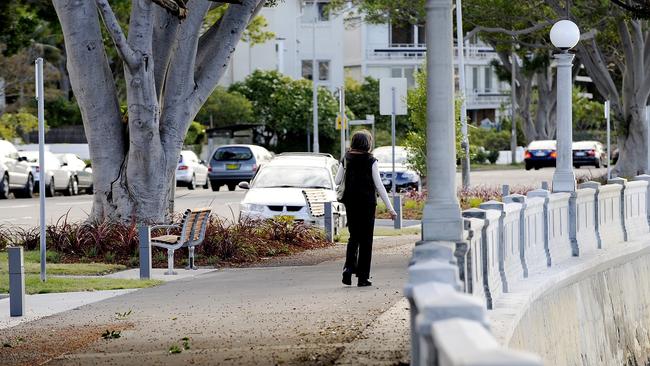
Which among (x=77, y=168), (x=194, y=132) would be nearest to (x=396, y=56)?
(x=194, y=132)

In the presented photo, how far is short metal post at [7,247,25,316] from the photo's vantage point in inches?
578

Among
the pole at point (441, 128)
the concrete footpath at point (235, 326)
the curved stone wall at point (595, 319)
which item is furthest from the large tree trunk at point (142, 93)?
the pole at point (441, 128)

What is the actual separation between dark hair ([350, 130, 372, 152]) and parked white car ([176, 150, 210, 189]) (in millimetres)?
33915

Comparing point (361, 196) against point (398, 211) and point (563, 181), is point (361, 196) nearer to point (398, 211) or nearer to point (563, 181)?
point (563, 181)

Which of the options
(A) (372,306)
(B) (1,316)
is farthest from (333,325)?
(B) (1,316)

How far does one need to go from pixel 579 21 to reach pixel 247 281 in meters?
26.5

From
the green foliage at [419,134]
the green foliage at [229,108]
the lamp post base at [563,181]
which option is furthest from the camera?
the green foliage at [229,108]

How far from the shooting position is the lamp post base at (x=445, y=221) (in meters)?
11.2

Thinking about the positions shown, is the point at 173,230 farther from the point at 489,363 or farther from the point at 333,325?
the point at 489,363

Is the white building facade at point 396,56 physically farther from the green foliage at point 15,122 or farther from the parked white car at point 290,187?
the parked white car at point 290,187

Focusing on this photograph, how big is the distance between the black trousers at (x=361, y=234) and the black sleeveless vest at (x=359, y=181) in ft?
0.20

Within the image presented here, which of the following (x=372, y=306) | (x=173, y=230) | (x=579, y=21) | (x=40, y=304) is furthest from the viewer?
(x=579, y=21)

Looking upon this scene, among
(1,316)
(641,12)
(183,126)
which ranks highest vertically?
(641,12)

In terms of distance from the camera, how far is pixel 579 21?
4272 centimetres
